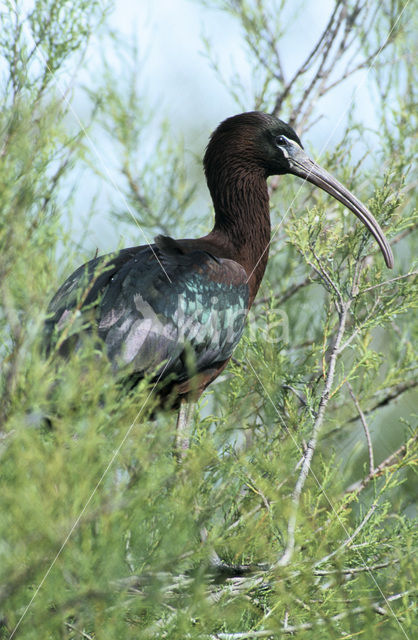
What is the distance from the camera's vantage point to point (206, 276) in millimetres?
1788

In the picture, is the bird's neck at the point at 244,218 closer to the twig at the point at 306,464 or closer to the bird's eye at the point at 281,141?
the bird's eye at the point at 281,141

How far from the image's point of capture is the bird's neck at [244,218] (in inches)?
77.7

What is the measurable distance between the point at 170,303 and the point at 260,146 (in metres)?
0.56

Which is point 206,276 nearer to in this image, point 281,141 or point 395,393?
point 281,141

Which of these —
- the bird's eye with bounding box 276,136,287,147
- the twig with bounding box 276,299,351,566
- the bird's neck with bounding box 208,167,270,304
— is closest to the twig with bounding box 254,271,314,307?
the bird's neck with bounding box 208,167,270,304

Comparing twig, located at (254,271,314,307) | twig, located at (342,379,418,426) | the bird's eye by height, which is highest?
the bird's eye

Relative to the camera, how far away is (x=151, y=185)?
1.86 m

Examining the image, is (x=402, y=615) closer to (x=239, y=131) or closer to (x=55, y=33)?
(x=55, y=33)

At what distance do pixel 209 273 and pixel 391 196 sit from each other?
18.7 inches

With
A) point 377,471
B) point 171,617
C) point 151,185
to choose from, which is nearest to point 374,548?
point 377,471

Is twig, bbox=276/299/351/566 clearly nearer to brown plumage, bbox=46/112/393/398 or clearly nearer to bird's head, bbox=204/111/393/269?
brown plumage, bbox=46/112/393/398

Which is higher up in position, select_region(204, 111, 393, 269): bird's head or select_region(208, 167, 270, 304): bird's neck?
select_region(204, 111, 393, 269): bird's head

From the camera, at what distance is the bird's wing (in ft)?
5.06

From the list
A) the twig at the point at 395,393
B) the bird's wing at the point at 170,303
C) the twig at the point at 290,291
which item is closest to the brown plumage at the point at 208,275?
the bird's wing at the point at 170,303
